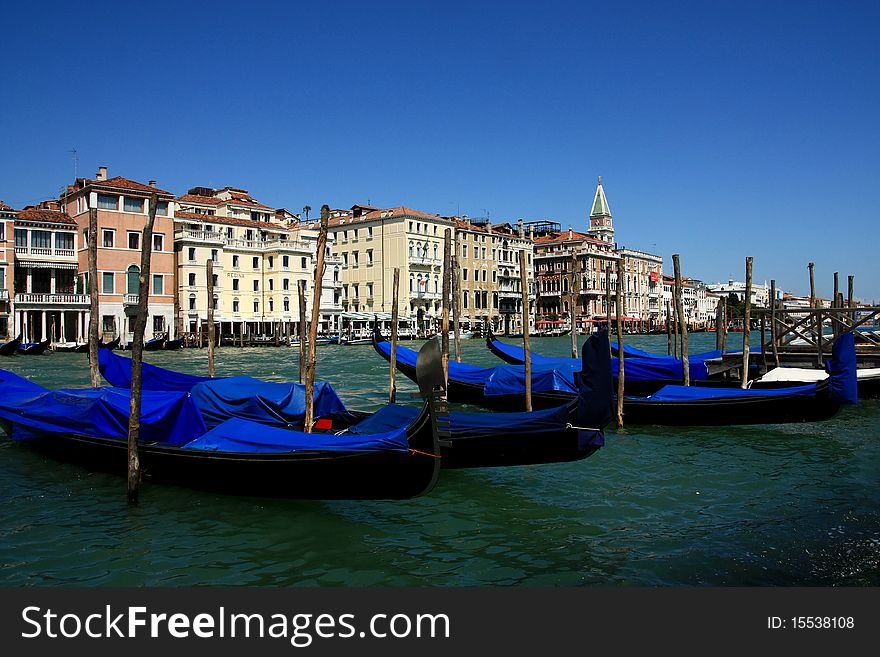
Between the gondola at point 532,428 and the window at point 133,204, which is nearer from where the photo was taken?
the gondola at point 532,428

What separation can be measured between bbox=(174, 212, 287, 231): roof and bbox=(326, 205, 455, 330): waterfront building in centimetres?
565

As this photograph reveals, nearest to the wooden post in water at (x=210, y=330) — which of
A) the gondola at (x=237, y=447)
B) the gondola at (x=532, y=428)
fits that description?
the gondola at (x=237, y=447)

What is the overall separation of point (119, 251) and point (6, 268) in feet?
11.4

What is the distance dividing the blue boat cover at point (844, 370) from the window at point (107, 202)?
24.4m

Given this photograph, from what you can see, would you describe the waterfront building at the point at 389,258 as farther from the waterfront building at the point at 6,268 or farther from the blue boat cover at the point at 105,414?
the blue boat cover at the point at 105,414

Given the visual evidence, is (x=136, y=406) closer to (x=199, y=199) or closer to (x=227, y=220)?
(x=227, y=220)

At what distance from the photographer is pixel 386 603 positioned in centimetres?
304

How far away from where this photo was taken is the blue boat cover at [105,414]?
563 centimetres

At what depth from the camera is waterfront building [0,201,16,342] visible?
80.5 ft

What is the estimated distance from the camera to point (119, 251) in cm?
2619

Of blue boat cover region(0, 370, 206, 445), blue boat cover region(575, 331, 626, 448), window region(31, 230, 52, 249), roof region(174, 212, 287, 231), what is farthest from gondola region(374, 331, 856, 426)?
roof region(174, 212, 287, 231)

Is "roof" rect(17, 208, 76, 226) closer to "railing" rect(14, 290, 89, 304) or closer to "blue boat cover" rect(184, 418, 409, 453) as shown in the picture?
"railing" rect(14, 290, 89, 304)

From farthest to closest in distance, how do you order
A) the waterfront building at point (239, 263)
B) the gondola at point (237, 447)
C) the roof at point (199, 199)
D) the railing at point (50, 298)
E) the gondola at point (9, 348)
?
the roof at point (199, 199) < the waterfront building at point (239, 263) < the railing at point (50, 298) < the gondola at point (9, 348) < the gondola at point (237, 447)

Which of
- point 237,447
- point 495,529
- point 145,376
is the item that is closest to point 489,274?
point 145,376
